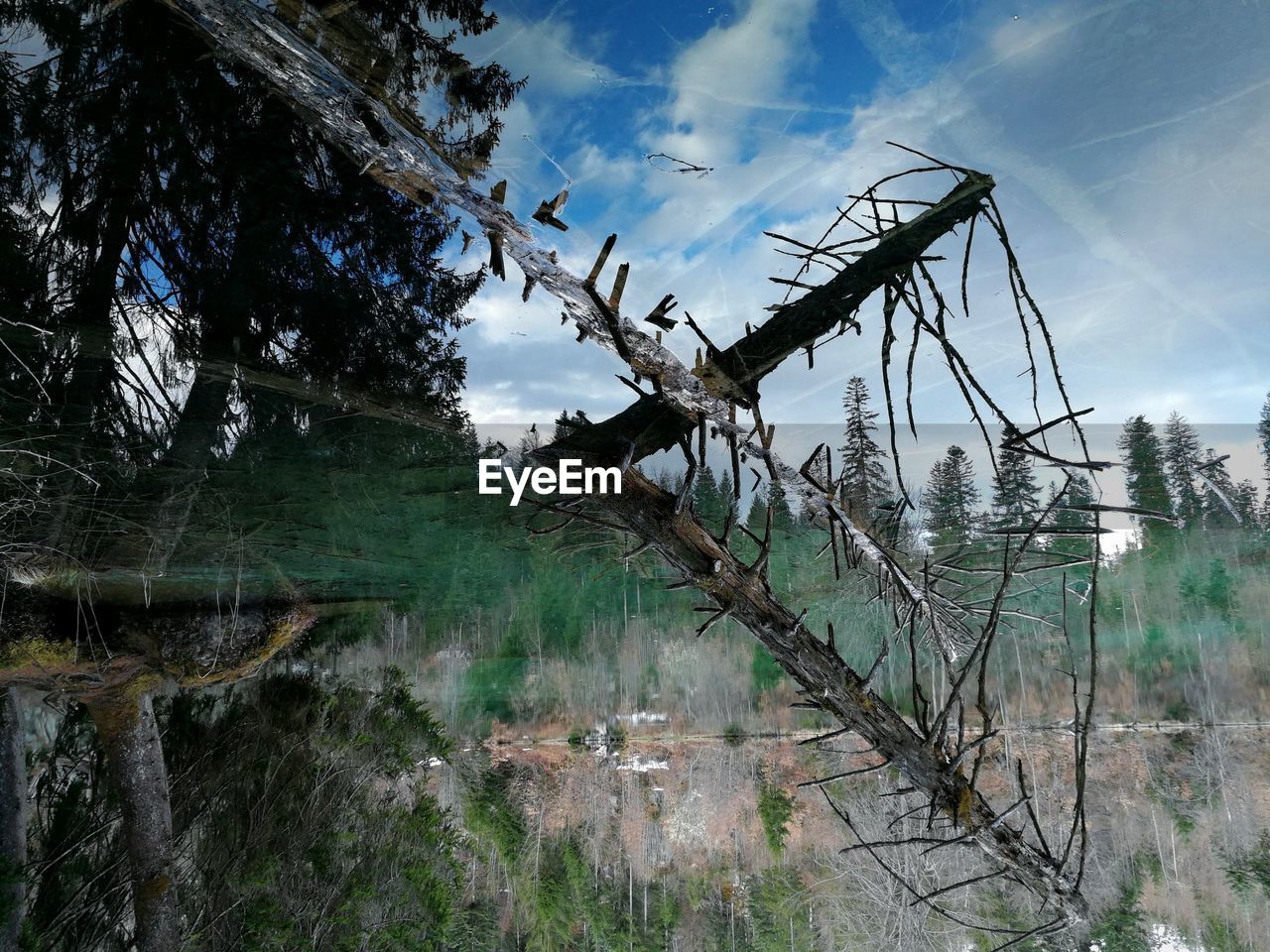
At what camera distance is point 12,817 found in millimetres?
2238

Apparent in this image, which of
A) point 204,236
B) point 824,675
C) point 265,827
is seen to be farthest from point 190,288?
point 265,827

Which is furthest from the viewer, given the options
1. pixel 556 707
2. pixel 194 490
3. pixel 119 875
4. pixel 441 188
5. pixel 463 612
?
pixel 556 707

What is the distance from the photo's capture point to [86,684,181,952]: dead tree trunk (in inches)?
86.6

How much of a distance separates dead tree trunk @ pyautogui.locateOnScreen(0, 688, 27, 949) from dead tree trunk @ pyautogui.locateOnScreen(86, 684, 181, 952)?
30 centimetres

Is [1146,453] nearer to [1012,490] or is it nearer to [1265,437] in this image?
[1265,437]

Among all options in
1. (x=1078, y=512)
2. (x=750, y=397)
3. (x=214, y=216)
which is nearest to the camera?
(x=750, y=397)

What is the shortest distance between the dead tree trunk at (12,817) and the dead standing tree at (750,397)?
271 centimetres

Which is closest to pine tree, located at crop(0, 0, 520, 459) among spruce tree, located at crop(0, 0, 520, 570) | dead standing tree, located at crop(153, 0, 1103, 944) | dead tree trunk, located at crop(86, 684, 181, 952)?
spruce tree, located at crop(0, 0, 520, 570)

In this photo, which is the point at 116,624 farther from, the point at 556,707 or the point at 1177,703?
the point at 1177,703

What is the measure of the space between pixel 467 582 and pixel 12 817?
1.93m

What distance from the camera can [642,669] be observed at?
5.70 meters

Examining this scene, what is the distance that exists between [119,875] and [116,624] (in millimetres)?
1243

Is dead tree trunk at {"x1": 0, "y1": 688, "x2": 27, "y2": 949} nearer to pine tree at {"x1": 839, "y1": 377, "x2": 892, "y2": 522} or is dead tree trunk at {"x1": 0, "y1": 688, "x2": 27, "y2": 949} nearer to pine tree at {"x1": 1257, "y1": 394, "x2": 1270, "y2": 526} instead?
pine tree at {"x1": 839, "y1": 377, "x2": 892, "y2": 522}

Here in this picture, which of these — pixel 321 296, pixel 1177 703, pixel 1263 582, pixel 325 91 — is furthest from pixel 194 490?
pixel 1177 703
